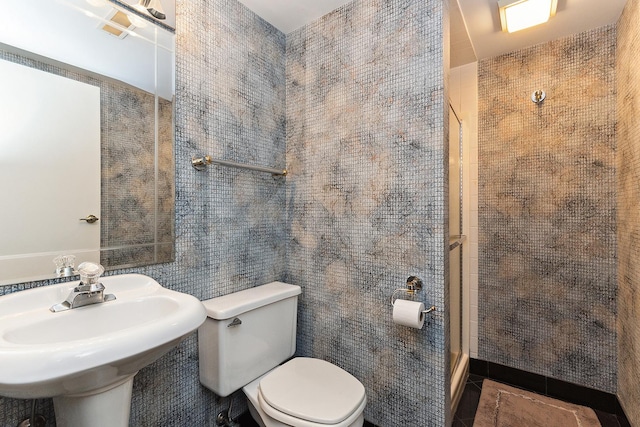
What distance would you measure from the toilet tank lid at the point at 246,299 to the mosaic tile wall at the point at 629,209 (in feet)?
5.60

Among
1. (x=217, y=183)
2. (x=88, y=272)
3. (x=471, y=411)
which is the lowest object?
(x=471, y=411)

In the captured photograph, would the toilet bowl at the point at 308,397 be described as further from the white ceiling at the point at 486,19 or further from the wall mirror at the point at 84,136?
the white ceiling at the point at 486,19

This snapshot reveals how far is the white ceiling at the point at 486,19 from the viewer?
63.1 inches

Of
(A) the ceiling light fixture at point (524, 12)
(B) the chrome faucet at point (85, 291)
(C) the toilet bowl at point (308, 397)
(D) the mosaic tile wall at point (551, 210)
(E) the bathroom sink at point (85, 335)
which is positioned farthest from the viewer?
(D) the mosaic tile wall at point (551, 210)

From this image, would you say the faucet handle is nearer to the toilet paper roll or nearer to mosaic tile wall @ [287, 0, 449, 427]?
mosaic tile wall @ [287, 0, 449, 427]

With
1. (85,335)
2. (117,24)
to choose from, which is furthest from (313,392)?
(117,24)

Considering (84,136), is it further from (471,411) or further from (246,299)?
(471,411)

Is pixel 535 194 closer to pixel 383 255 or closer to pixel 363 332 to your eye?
pixel 383 255

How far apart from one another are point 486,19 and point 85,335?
7.89 ft

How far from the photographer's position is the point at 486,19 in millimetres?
1742

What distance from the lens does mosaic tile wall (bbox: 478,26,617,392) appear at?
5.92 ft

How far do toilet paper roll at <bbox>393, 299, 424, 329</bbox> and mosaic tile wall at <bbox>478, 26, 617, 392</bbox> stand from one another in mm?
1170

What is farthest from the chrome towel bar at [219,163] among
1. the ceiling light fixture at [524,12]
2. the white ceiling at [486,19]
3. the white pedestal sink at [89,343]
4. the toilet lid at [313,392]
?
the ceiling light fixture at [524,12]

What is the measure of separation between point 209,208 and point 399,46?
1.19 meters
